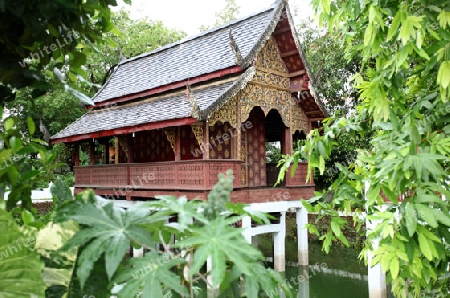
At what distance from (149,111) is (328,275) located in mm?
6019

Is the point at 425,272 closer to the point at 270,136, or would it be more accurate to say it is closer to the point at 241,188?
the point at 241,188

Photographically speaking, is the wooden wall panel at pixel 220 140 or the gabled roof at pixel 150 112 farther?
the wooden wall panel at pixel 220 140

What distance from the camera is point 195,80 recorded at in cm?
919

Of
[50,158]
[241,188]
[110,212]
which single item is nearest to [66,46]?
[50,158]

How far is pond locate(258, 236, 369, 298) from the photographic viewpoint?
28.1 feet

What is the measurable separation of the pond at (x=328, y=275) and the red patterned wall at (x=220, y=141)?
3163 millimetres

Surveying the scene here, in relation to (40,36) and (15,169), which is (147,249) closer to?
(15,169)

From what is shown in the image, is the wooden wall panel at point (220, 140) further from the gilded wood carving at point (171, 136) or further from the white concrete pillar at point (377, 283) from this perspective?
the white concrete pillar at point (377, 283)

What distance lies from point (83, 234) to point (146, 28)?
20.7 metres

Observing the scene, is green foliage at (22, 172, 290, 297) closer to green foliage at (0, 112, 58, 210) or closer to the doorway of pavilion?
green foliage at (0, 112, 58, 210)

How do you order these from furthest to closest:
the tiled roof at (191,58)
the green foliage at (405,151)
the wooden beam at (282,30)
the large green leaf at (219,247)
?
the wooden beam at (282,30)
the tiled roof at (191,58)
the green foliage at (405,151)
the large green leaf at (219,247)

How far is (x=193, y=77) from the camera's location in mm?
9172

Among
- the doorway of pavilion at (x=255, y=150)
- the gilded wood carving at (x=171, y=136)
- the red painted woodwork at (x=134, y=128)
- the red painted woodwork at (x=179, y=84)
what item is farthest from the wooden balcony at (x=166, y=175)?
the red painted woodwork at (x=179, y=84)

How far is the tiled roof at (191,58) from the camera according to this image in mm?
9023
